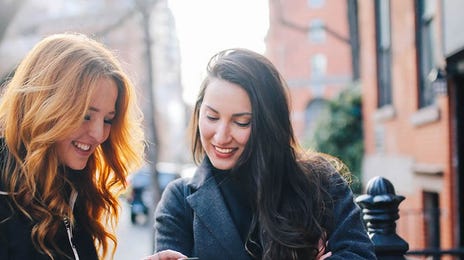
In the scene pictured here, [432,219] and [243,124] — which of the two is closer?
[243,124]

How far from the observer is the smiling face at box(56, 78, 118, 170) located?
2369mm

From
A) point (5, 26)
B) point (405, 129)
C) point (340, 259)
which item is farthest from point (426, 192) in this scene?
point (340, 259)

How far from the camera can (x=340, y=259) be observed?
237cm

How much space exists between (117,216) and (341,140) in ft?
40.5

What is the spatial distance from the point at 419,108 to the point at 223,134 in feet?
21.5

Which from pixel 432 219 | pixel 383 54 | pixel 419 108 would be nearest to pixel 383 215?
pixel 432 219

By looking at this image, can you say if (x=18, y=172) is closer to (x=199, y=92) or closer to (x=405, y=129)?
(x=199, y=92)

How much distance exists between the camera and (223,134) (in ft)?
7.93

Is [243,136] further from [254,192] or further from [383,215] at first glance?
[383,215]

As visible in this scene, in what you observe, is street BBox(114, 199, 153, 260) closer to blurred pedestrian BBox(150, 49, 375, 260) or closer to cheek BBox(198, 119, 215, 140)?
blurred pedestrian BBox(150, 49, 375, 260)

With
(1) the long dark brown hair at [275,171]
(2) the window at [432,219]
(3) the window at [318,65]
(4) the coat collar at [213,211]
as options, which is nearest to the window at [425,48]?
(2) the window at [432,219]

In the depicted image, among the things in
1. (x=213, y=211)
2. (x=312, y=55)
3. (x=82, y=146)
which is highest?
(x=312, y=55)

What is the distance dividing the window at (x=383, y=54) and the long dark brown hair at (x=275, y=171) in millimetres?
8322

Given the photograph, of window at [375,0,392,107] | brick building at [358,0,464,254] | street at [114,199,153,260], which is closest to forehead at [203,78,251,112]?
brick building at [358,0,464,254]
